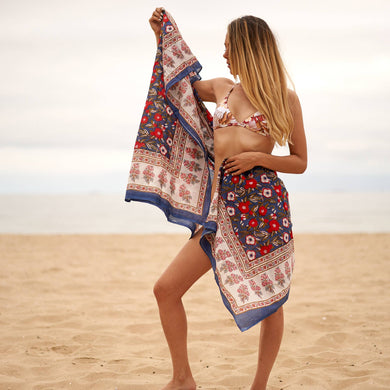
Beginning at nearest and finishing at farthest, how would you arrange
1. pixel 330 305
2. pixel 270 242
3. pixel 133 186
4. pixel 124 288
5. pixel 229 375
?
pixel 270 242 → pixel 133 186 → pixel 229 375 → pixel 330 305 → pixel 124 288

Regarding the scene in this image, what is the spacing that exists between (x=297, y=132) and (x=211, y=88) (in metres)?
0.73

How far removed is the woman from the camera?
286 centimetres

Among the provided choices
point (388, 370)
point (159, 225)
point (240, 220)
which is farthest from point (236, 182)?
point (159, 225)

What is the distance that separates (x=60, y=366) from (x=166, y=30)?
2719 millimetres

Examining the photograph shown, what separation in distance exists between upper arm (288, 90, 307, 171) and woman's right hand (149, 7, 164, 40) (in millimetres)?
1142

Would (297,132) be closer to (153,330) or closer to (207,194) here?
(207,194)

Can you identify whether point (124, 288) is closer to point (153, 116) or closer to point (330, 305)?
point (330, 305)

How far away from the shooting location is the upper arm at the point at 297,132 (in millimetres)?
2916

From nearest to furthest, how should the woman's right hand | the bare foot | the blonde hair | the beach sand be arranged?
the blonde hair, the bare foot, the woman's right hand, the beach sand

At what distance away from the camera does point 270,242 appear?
2.88m

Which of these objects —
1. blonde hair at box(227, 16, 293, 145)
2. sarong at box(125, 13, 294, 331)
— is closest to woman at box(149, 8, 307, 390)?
blonde hair at box(227, 16, 293, 145)

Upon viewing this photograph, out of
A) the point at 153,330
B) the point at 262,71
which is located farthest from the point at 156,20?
the point at 153,330

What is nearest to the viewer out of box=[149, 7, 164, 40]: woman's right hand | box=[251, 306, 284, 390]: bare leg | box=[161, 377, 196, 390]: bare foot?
box=[251, 306, 284, 390]: bare leg

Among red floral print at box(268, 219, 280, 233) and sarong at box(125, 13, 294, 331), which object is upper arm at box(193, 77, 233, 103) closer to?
sarong at box(125, 13, 294, 331)
